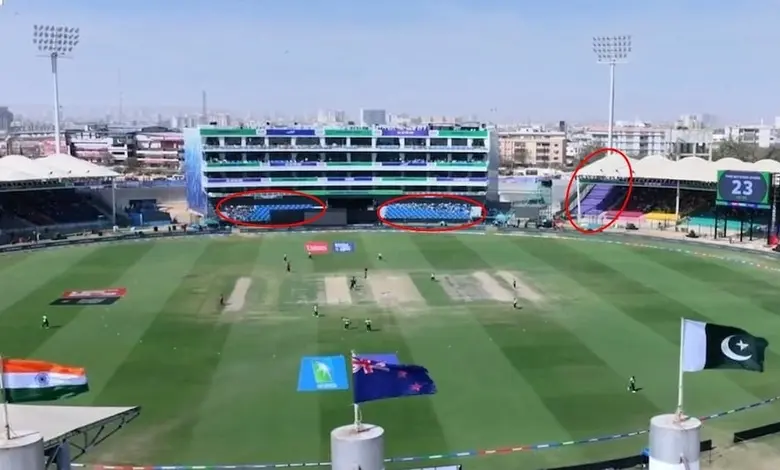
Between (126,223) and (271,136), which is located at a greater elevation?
(271,136)

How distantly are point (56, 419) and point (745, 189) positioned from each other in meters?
67.4

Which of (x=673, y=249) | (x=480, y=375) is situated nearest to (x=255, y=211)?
(x=673, y=249)

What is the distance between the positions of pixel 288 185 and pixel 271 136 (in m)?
6.11

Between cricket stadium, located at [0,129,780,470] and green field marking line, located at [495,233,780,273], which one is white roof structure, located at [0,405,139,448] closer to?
cricket stadium, located at [0,129,780,470]

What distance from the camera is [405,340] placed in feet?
135

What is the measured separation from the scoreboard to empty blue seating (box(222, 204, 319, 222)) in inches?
1724

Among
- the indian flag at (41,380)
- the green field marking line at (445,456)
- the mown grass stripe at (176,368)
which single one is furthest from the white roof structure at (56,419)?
the mown grass stripe at (176,368)

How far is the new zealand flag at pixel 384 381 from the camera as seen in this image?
14.1 m

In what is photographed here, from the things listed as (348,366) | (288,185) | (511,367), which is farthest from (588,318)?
(288,185)

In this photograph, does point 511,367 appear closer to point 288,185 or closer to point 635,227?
point 635,227

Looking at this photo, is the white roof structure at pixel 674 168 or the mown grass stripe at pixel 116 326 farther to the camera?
the white roof structure at pixel 674 168

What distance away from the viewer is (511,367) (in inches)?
1444

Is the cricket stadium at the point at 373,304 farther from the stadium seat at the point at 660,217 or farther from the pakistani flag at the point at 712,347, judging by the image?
the stadium seat at the point at 660,217

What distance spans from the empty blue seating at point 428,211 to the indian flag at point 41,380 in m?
78.3
